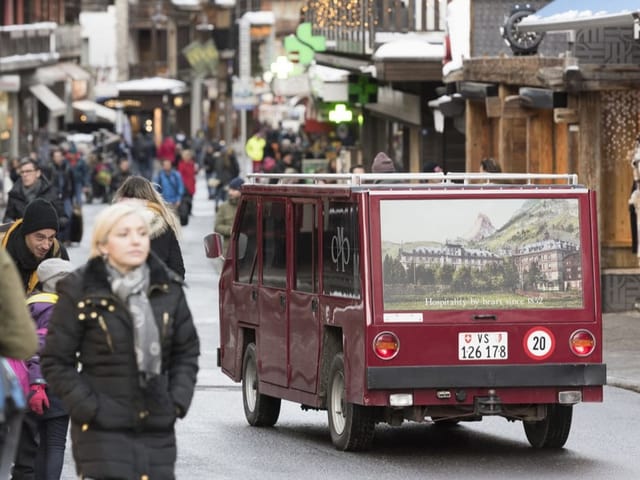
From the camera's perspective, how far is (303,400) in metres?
14.6

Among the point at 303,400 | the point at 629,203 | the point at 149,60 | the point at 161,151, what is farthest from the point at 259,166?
the point at 149,60

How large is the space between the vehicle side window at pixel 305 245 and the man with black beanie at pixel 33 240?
3.30 meters

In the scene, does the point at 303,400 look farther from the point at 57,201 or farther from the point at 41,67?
the point at 41,67

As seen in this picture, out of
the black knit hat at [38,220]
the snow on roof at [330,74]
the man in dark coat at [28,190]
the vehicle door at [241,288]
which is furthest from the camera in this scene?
the snow on roof at [330,74]

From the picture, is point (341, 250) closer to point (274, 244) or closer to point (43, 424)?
point (274, 244)

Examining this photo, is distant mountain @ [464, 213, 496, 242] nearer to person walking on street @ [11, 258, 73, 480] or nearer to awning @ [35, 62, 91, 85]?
person walking on street @ [11, 258, 73, 480]

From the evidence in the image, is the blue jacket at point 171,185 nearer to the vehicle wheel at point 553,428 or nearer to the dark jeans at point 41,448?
the vehicle wheel at point 553,428

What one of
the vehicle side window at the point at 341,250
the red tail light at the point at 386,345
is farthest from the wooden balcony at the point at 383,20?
the red tail light at the point at 386,345

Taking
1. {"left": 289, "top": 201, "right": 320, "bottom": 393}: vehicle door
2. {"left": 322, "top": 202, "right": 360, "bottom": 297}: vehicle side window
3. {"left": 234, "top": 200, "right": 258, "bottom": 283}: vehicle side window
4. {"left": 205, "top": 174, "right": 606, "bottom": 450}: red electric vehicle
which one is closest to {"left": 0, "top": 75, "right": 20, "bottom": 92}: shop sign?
{"left": 234, "top": 200, "right": 258, "bottom": 283}: vehicle side window

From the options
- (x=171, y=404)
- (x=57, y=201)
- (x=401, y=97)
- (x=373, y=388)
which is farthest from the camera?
(x=401, y=97)

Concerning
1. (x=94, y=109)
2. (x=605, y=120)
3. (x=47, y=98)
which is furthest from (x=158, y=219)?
(x=94, y=109)

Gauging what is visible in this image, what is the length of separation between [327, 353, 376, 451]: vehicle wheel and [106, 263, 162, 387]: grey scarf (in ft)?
18.5

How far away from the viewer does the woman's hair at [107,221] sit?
7996 millimetres

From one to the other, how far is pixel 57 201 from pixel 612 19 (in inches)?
249
